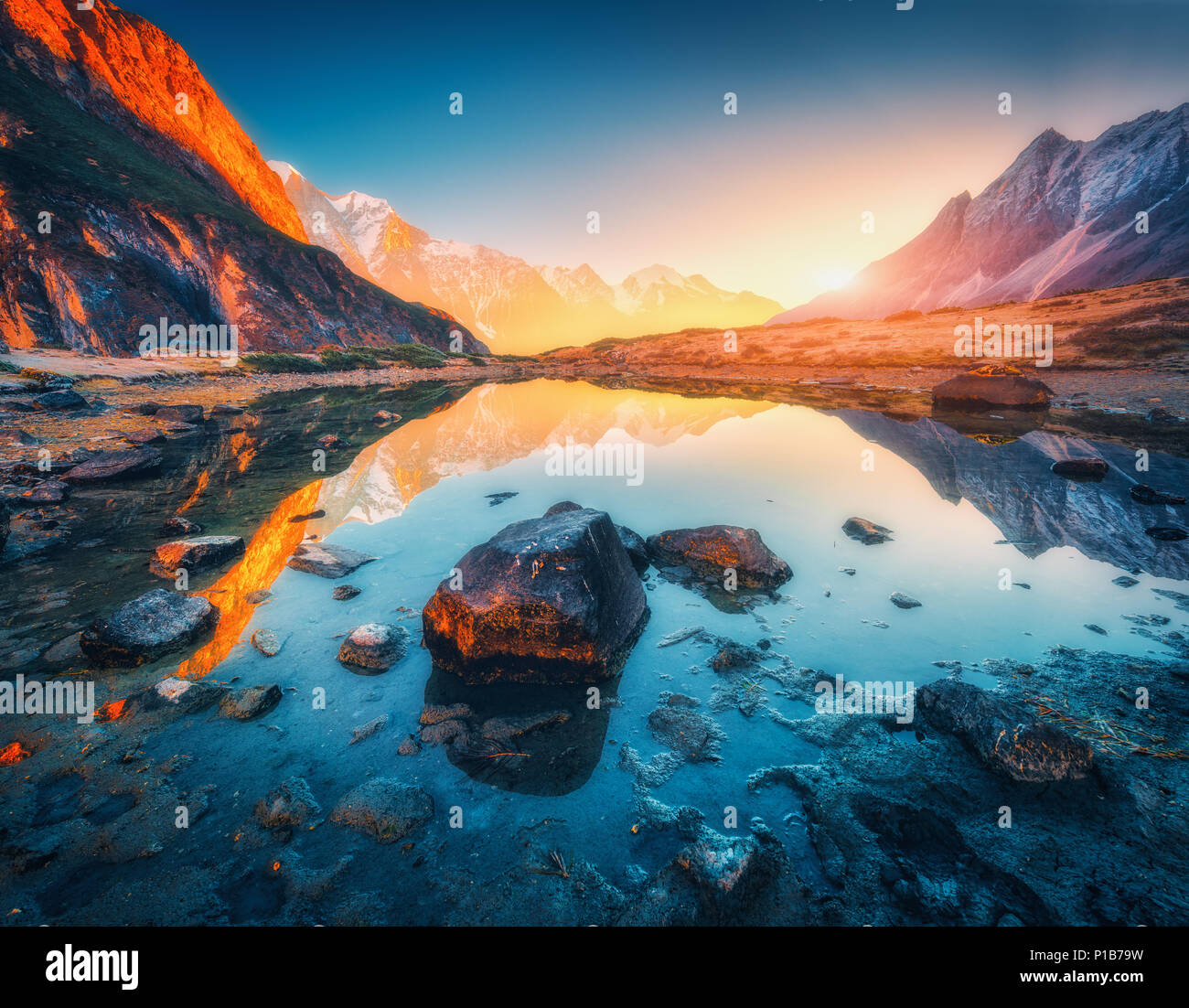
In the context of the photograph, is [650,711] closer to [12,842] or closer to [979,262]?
[12,842]

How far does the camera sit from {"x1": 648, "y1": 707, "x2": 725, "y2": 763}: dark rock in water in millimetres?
4363

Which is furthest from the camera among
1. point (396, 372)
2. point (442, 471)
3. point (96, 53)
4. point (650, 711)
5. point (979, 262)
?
point (979, 262)

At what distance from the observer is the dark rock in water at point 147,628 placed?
5323 millimetres

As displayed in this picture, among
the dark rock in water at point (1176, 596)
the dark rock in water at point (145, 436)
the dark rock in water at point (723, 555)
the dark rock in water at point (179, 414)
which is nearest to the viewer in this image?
the dark rock in water at point (1176, 596)

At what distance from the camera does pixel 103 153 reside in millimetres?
53938

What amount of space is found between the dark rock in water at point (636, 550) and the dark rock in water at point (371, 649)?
394 centimetres

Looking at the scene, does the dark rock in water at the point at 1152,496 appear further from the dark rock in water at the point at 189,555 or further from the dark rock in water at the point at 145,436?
the dark rock in water at the point at 145,436

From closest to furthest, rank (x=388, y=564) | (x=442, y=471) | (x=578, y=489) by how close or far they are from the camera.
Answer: (x=388, y=564) < (x=578, y=489) < (x=442, y=471)

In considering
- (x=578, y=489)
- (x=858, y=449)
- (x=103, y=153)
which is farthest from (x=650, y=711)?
(x=103, y=153)

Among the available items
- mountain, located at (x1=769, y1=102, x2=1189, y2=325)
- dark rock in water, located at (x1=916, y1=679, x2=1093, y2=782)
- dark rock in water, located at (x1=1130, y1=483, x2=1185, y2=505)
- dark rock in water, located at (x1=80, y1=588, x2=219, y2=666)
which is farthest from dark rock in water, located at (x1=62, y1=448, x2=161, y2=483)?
mountain, located at (x1=769, y1=102, x2=1189, y2=325)

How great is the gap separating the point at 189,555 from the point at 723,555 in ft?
30.4

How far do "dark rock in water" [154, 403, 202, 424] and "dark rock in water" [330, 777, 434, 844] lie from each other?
25.3 m

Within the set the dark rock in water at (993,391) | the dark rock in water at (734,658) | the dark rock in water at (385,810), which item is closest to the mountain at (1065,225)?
the dark rock in water at (993,391)
